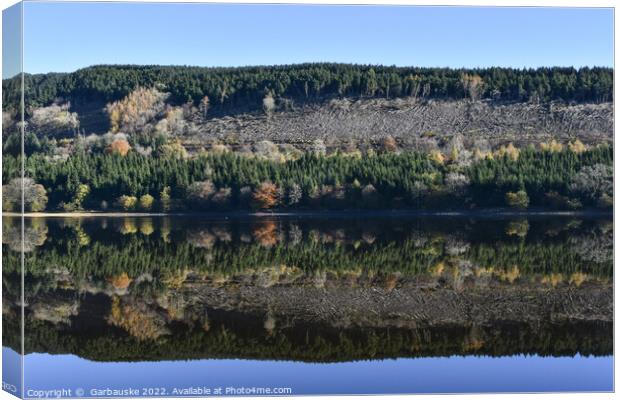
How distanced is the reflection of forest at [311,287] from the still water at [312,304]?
0.05m

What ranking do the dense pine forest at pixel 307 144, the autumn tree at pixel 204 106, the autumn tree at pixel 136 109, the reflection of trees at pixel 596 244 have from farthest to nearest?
the autumn tree at pixel 204 106, the autumn tree at pixel 136 109, the dense pine forest at pixel 307 144, the reflection of trees at pixel 596 244

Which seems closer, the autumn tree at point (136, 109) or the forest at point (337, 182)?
the forest at point (337, 182)

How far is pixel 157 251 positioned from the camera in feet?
69.9

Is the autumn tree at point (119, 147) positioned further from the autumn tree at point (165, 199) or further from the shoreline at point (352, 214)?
the shoreline at point (352, 214)

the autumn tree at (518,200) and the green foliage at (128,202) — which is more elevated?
the autumn tree at (518,200)

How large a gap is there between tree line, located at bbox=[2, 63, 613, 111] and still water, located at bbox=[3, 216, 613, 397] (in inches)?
99.4

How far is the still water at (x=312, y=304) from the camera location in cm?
1220

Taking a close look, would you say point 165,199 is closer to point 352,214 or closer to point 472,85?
point 352,214

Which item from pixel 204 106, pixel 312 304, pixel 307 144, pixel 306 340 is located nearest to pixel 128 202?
pixel 204 106

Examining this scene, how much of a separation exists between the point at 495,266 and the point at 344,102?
32.1ft

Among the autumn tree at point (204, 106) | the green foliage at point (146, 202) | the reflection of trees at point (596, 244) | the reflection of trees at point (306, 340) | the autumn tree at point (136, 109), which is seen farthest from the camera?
the autumn tree at point (204, 106)

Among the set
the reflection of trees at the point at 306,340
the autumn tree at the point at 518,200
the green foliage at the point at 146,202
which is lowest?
the reflection of trees at the point at 306,340

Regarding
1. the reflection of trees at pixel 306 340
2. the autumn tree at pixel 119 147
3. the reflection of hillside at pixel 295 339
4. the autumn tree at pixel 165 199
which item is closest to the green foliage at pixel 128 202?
the autumn tree at pixel 165 199

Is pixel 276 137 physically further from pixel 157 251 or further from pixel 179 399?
pixel 179 399
